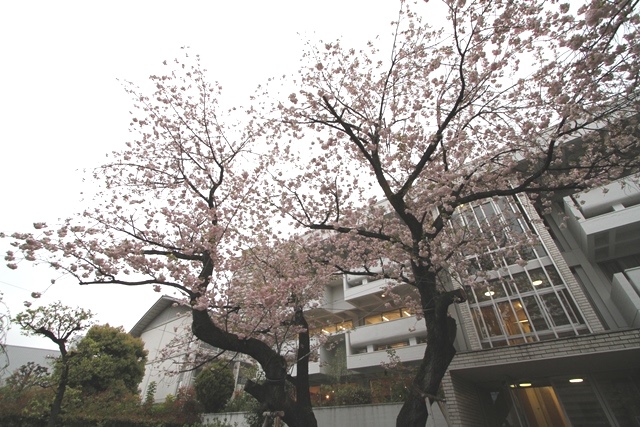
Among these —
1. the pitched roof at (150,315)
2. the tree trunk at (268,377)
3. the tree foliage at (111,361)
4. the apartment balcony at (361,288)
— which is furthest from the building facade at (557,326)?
the pitched roof at (150,315)

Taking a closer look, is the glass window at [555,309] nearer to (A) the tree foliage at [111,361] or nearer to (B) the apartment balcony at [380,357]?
(B) the apartment balcony at [380,357]

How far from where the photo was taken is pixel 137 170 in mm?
7785

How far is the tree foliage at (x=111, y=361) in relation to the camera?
1470 centimetres

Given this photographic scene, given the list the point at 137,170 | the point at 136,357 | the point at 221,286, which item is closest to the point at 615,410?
the point at 221,286

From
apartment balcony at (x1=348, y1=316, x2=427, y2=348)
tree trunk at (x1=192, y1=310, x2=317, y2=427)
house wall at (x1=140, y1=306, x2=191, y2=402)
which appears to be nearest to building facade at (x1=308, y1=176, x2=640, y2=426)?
apartment balcony at (x1=348, y1=316, x2=427, y2=348)

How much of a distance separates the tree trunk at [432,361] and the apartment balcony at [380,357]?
720cm

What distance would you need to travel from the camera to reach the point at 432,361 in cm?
552

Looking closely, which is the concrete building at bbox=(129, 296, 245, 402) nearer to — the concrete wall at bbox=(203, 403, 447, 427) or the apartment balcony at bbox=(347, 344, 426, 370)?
the apartment balcony at bbox=(347, 344, 426, 370)

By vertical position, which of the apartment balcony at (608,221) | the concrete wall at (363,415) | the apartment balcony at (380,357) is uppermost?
the apartment balcony at (608,221)

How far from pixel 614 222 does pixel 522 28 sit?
8.49m

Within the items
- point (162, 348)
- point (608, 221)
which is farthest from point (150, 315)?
point (608, 221)

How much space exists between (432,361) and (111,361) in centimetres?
1814

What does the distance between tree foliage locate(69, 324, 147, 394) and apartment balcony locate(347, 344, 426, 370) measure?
12.6 meters

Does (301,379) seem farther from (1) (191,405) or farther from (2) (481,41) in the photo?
(1) (191,405)
